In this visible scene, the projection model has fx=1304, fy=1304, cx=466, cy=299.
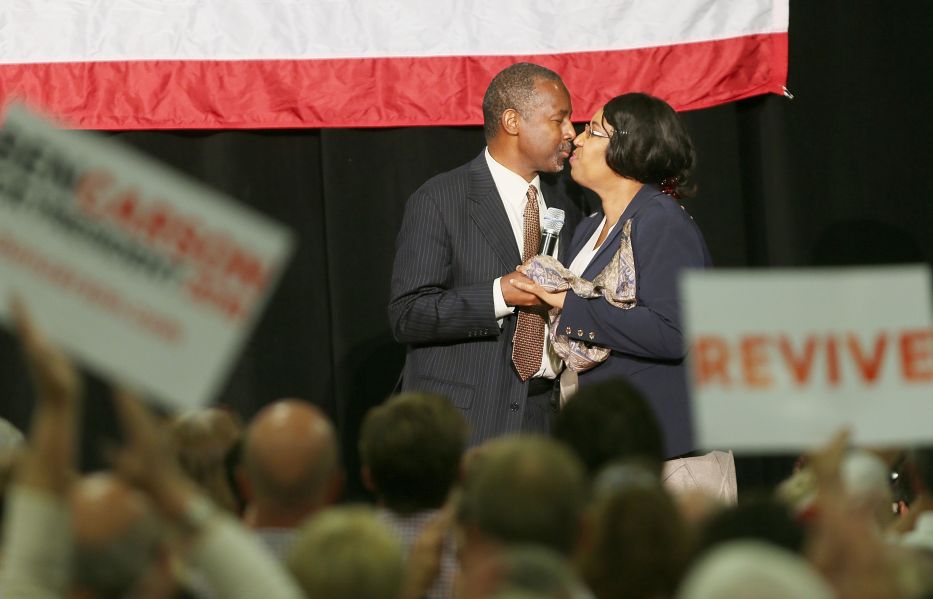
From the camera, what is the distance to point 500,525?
1705mm

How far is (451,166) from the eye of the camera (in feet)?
14.5

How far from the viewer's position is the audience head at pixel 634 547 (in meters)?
1.61

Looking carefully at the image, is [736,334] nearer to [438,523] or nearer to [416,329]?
[438,523]

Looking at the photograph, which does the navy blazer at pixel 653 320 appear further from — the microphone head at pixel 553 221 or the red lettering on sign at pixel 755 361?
the red lettering on sign at pixel 755 361

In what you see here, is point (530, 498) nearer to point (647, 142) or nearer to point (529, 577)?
point (529, 577)

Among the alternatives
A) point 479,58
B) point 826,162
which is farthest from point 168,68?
point 826,162

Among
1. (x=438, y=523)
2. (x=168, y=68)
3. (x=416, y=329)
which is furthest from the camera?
(x=168, y=68)

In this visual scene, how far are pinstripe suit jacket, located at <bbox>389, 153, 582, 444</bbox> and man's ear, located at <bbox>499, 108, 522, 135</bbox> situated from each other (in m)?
0.15

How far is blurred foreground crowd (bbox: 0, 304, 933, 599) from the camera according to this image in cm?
145

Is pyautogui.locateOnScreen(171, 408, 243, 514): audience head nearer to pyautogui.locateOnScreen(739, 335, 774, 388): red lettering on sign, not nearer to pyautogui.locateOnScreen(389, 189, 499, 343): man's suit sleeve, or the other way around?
pyautogui.locateOnScreen(739, 335, 774, 388): red lettering on sign

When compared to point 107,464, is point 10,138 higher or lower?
higher

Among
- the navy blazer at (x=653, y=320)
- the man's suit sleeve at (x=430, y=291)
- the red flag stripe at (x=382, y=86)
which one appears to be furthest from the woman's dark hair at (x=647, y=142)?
the red flag stripe at (x=382, y=86)

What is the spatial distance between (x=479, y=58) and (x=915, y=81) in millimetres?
1504

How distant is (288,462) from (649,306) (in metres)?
1.64
